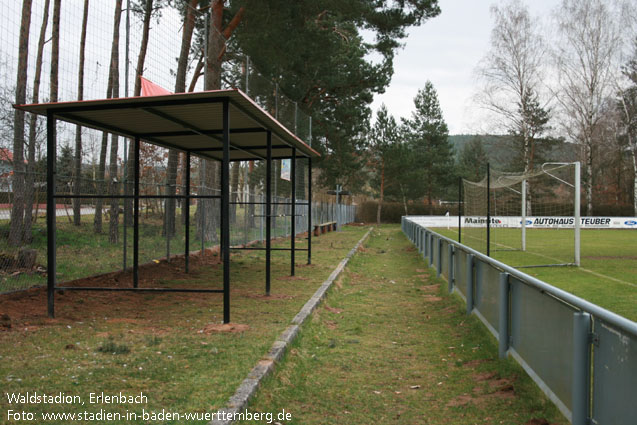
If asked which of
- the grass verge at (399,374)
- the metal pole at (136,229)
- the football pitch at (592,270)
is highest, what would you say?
the metal pole at (136,229)

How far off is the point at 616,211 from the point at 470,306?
4446cm

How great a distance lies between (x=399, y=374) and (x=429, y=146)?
56800mm

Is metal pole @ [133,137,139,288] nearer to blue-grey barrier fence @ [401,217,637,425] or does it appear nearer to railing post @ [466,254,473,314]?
railing post @ [466,254,473,314]

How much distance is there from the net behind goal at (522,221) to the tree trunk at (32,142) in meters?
9.29

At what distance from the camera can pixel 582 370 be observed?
3.22m

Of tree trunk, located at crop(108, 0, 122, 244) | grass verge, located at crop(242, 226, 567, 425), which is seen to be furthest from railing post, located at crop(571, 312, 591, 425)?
tree trunk, located at crop(108, 0, 122, 244)

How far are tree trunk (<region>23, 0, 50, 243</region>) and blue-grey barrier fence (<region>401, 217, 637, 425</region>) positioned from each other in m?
6.40

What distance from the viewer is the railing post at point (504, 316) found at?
516 cm

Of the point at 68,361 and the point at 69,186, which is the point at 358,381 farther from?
the point at 69,186

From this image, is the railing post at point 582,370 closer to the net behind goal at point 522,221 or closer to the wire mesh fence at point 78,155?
the wire mesh fence at point 78,155

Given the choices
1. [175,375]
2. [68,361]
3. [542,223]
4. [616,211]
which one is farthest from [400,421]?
[616,211]

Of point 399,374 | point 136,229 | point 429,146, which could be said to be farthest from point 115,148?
point 429,146

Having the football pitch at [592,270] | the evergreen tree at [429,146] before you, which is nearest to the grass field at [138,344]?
the football pitch at [592,270]

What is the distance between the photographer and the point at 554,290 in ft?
12.4
